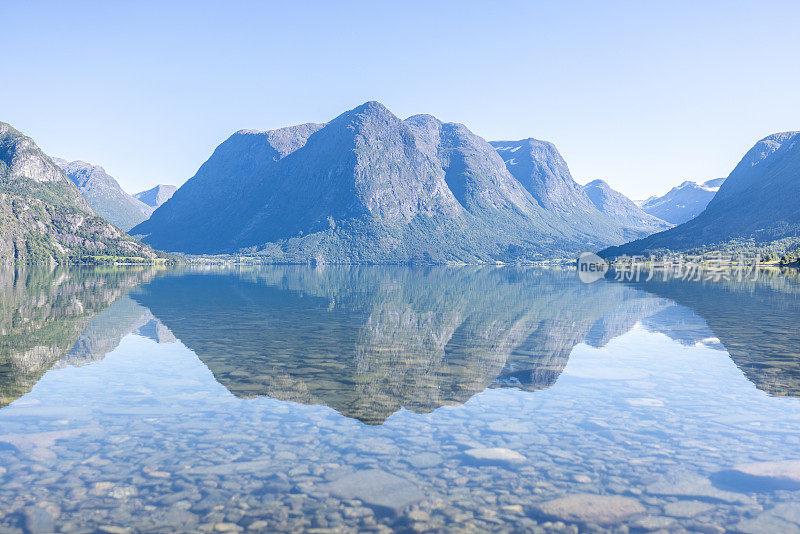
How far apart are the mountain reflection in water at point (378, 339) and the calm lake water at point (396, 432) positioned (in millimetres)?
287

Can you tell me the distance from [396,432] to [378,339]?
822 inches

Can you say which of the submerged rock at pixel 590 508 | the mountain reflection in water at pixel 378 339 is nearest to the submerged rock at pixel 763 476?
the submerged rock at pixel 590 508

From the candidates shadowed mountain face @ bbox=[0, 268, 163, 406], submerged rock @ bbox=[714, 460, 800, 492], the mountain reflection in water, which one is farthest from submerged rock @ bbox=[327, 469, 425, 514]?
shadowed mountain face @ bbox=[0, 268, 163, 406]

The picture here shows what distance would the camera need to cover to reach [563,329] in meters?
45.8

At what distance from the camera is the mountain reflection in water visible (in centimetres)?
2530

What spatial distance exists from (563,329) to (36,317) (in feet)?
156

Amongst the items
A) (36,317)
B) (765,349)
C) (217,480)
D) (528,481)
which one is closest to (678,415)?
(528,481)

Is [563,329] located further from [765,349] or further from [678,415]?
[678,415]

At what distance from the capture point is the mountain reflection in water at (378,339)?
2530 centimetres

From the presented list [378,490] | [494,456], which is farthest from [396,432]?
[378,490]

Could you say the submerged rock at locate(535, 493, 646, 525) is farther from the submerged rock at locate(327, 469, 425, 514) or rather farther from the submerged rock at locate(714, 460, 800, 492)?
the submerged rock at locate(714, 460, 800, 492)

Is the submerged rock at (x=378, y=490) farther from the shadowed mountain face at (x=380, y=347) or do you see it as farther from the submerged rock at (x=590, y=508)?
the shadowed mountain face at (x=380, y=347)

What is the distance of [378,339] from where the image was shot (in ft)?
129

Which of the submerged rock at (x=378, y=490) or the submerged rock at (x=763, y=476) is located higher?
the submerged rock at (x=763, y=476)
